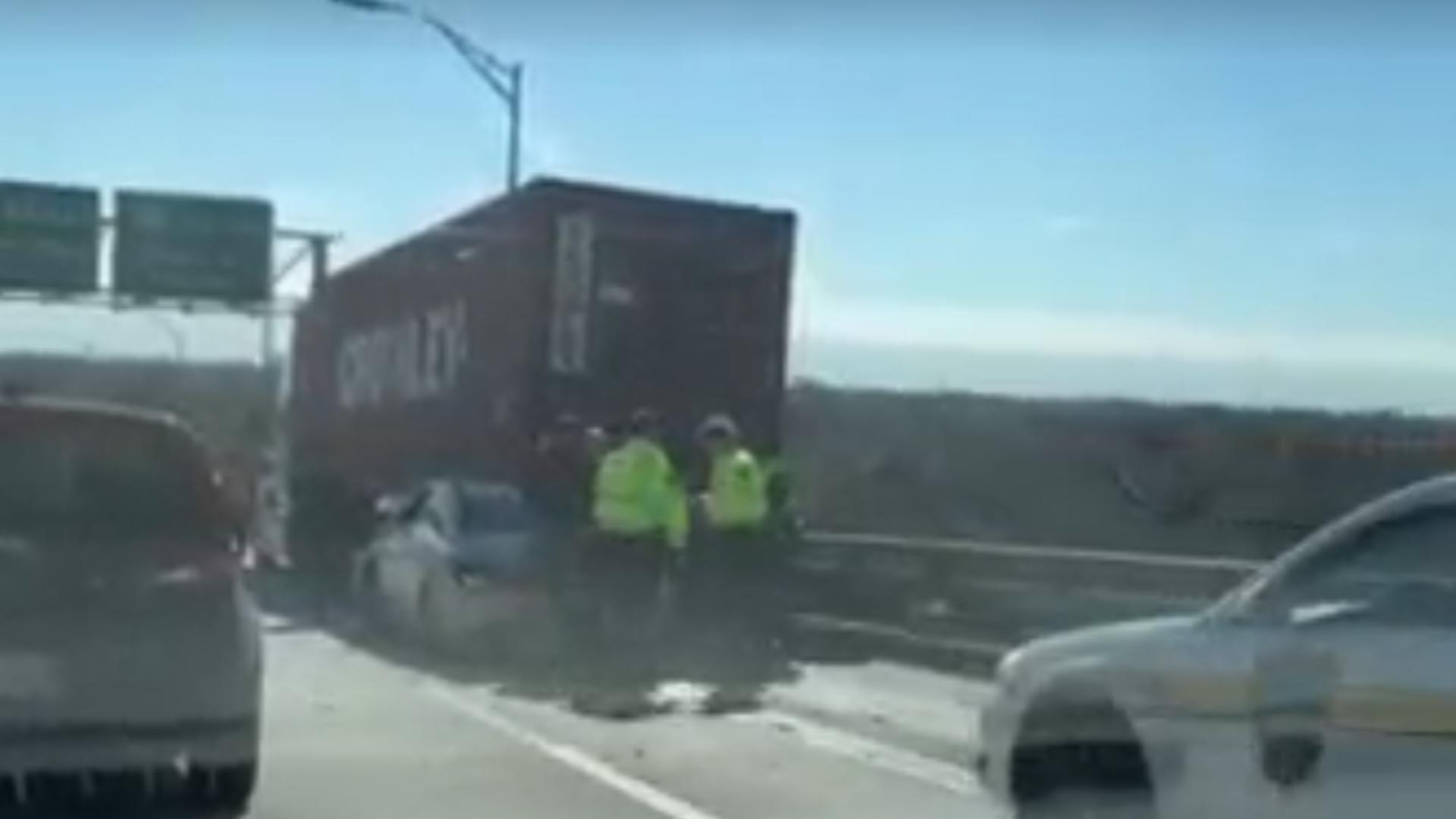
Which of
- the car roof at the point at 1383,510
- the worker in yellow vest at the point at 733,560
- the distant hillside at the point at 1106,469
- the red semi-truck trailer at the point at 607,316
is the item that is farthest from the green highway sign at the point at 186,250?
the car roof at the point at 1383,510

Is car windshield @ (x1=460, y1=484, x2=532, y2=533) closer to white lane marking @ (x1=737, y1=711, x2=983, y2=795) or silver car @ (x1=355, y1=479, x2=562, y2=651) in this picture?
silver car @ (x1=355, y1=479, x2=562, y2=651)

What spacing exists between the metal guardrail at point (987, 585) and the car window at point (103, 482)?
819 centimetres

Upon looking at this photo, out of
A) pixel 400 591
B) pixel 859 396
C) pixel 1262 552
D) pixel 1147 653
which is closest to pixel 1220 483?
pixel 1262 552

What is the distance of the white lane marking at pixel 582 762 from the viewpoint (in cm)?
1162

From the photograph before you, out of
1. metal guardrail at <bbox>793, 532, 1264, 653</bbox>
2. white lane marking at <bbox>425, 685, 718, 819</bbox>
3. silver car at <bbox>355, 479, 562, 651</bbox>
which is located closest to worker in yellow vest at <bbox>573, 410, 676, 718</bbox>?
silver car at <bbox>355, 479, 562, 651</bbox>

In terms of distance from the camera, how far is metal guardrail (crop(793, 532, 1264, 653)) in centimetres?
1853

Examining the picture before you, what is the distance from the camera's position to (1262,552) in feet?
82.8

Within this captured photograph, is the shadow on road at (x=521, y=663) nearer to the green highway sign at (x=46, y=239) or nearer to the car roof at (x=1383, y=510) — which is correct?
the car roof at (x=1383, y=510)

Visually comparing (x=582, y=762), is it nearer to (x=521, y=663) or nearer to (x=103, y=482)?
(x=103, y=482)

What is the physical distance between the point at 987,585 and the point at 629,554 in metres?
3.00

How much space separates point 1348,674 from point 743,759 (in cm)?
640

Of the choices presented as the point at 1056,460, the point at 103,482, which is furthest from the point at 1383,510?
the point at 1056,460

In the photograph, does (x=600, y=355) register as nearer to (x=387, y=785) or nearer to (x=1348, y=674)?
(x=387, y=785)

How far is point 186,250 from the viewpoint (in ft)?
164
